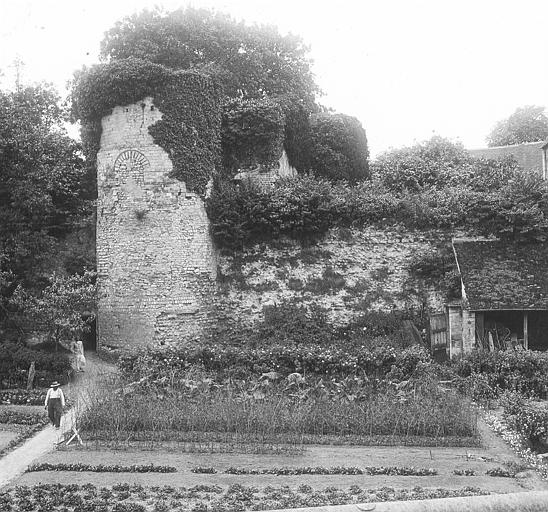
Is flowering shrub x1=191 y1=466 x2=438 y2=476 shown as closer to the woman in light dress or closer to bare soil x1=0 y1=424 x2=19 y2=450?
bare soil x1=0 y1=424 x2=19 y2=450

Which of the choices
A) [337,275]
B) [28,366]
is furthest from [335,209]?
[28,366]

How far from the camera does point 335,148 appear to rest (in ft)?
98.0

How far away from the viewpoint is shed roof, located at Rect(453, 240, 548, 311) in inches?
725

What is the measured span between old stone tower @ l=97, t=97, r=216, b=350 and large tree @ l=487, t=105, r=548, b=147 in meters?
36.4

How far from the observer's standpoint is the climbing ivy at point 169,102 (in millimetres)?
20641

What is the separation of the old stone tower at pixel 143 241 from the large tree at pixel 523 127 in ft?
120

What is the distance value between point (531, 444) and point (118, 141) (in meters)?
15.2

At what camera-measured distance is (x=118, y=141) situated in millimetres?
21031

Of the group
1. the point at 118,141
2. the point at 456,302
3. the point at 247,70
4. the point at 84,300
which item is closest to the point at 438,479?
the point at 456,302

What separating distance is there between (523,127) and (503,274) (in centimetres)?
3568

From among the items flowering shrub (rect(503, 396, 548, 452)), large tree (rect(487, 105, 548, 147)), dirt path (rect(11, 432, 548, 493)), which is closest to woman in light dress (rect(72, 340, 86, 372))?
dirt path (rect(11, 432, 548, 493))

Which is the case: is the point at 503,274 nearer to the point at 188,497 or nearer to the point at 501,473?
the point at 501,473

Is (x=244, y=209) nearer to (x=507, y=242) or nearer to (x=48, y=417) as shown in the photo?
(x=507, y=242)

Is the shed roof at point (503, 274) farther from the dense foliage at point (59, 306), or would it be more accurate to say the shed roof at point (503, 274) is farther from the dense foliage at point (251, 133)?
the dense foliage at point (59, 306)
